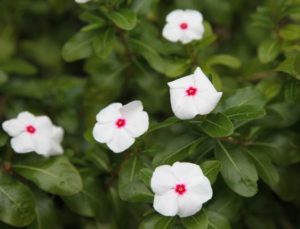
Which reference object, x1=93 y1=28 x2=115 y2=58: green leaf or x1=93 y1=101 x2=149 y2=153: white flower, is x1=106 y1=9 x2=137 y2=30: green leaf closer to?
x1=93 y1=28 x2=115 y2=58: green leaf

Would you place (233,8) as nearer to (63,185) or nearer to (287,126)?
(287,126)

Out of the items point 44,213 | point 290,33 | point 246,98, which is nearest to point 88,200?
point 44,213

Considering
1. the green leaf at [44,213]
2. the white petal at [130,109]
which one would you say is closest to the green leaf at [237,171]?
the white petal at [130,109]

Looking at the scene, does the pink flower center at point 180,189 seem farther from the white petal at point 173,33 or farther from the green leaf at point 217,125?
the white petal at point 173,33

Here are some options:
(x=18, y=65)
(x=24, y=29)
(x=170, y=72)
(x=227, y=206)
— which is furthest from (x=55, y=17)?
(x=227, y=206)

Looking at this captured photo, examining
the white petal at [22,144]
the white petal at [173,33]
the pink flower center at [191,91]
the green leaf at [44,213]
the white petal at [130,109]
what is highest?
the pink flower center at [191,91]

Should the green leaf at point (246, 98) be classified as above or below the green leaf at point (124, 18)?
below
